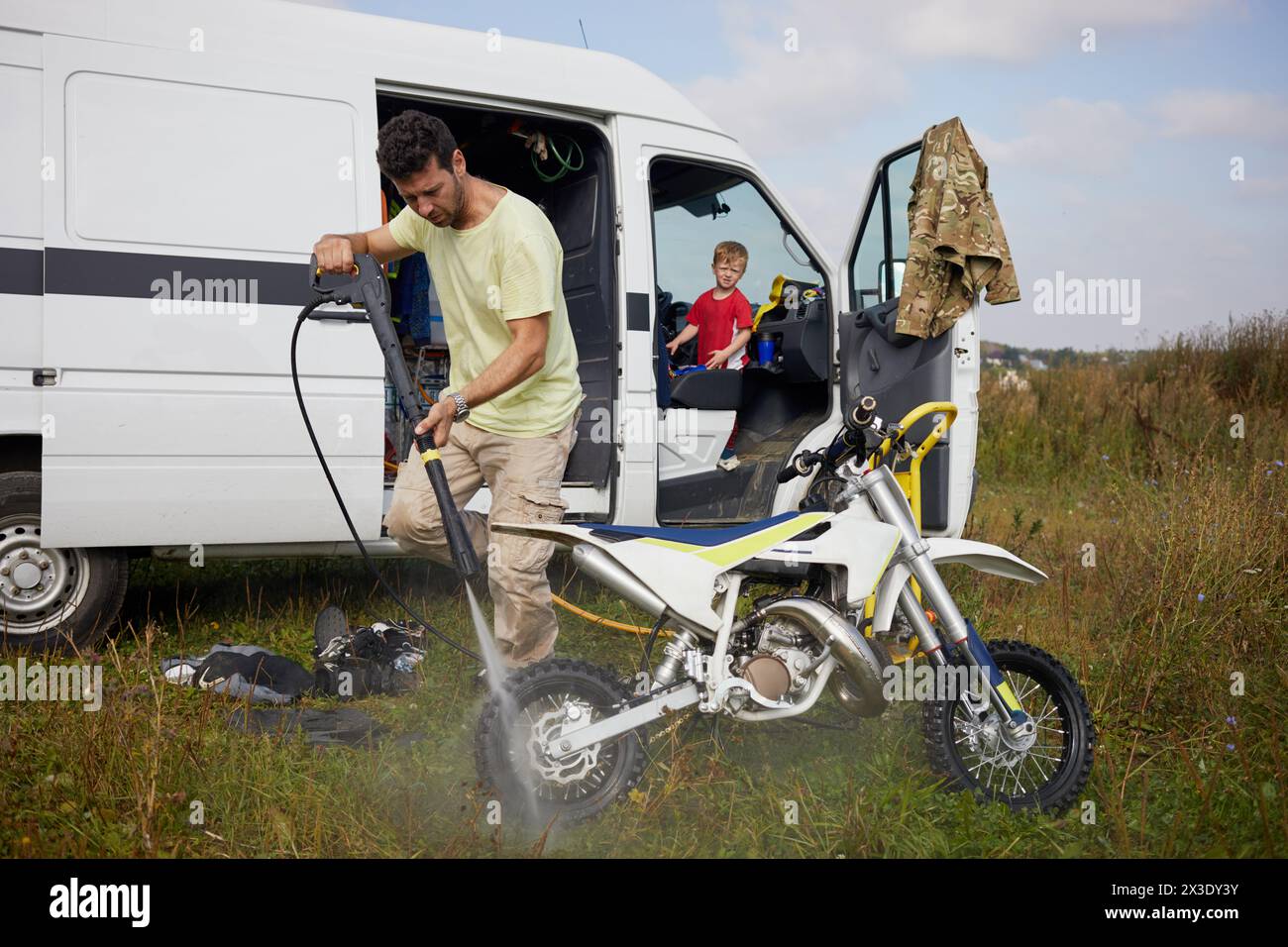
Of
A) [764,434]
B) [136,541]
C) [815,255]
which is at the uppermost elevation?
[815,255]

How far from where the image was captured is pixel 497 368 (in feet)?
11.2

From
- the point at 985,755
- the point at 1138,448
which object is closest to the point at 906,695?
the point at 985,755

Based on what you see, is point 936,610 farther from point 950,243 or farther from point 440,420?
point 950,243

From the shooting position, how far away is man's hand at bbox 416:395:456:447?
3219 mm

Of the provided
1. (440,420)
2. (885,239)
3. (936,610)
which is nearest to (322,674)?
(440,420)

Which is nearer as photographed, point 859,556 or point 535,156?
point 859,556

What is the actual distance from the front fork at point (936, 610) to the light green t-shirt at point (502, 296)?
1.17 m

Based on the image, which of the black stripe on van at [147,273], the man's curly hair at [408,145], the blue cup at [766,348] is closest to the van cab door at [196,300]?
the black stripe on van at [147,273]

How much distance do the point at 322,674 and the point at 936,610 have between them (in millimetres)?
2405

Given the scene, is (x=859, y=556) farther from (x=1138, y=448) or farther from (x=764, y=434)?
(x=1138, y=448)

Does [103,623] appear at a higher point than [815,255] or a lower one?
lower

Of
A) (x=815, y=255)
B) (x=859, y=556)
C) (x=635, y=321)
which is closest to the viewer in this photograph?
(x=859, y=556)

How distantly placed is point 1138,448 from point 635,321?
19.8ft

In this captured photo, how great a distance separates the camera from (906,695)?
10.8ft
